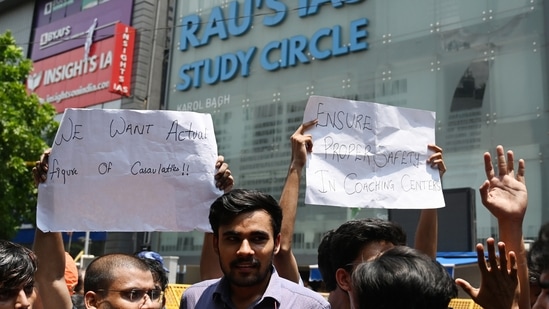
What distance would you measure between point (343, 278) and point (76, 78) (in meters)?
22.0

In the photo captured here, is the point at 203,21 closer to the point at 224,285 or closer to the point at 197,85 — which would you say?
the point at 197,85

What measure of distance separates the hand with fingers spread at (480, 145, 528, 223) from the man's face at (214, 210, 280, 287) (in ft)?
2.78

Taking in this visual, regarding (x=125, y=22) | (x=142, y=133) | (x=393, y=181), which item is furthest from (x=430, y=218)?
(x=125, y=22)

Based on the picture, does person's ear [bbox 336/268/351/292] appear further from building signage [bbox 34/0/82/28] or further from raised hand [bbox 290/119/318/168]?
building signage [bbox 34/0/82/28]

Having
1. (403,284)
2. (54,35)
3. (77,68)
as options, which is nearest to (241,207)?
(403,284)

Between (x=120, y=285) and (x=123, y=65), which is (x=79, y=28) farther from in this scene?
(x=120, y=285)

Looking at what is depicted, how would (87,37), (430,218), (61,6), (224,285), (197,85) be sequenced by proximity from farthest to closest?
(61,6) < (87,37) < (197,85) < (430,218) < (224,285)

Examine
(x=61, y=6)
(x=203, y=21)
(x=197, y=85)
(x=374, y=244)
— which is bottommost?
(x=374, y=244)

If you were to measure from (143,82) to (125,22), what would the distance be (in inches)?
101

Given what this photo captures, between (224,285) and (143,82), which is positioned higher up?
(143,82)

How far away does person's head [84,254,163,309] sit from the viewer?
8.73 ft

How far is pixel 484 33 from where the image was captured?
42.9 feet

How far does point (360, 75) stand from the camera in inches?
582

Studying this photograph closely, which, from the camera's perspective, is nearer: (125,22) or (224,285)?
(224,285)
